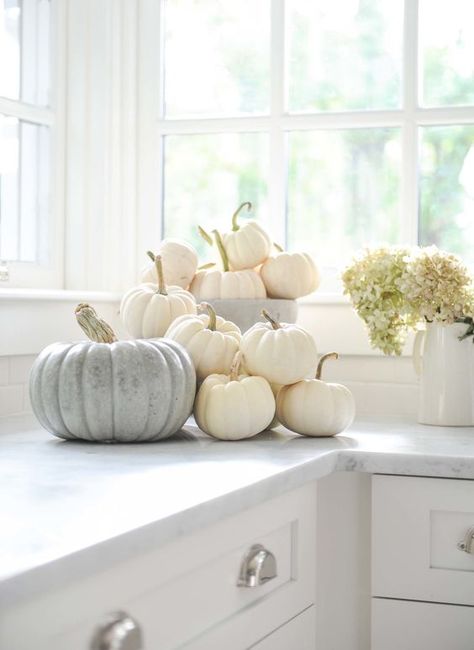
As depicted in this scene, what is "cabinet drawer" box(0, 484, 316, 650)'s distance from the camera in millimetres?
1050

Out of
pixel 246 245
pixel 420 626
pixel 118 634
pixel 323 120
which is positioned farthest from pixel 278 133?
pixel 118 634

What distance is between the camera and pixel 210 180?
2.77 m

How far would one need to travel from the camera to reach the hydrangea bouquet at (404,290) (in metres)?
2.19

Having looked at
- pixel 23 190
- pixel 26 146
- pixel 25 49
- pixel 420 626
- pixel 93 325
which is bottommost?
pixel 420 626

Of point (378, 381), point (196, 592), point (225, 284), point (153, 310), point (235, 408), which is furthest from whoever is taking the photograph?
point (378, 381)

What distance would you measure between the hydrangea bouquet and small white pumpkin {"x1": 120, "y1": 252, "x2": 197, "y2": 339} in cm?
39

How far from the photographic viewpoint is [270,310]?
2.38m

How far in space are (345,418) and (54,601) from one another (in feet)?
3.34

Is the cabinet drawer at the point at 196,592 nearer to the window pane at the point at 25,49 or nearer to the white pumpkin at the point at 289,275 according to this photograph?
the white pumpkin at the point at 289,275

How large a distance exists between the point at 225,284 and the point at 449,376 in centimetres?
54

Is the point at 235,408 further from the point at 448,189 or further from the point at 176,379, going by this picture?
the point at 448,189

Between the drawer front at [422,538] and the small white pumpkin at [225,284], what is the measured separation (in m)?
0.68

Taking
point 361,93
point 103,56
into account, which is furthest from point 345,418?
point 103,56

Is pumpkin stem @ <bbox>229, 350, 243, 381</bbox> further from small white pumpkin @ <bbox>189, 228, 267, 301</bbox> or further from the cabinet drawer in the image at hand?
small white pumpkin @ <bbox>189, 228, 267, 301</bbox>
